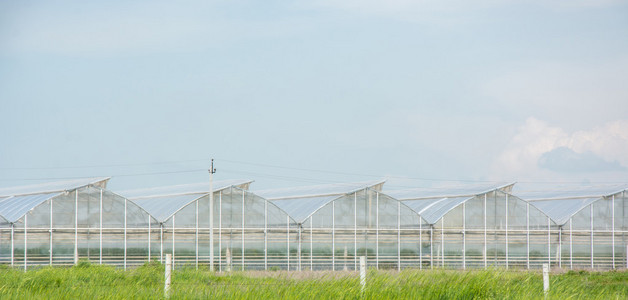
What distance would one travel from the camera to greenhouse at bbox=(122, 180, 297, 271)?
37906 millimetres

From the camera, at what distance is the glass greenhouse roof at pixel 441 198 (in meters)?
42.6

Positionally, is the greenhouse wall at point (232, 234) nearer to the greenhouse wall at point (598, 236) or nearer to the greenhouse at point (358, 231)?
the greenhouse at point (358, 231)

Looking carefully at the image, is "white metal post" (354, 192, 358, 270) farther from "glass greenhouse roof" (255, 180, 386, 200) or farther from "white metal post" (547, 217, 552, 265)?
"white metal post" (547, 217, 552, 265)

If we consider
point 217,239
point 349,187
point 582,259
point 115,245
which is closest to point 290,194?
point 349,187

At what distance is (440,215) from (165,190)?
17179 mm

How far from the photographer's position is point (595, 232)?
44344 millimetres

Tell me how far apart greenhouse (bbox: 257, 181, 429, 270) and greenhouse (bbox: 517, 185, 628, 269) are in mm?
8630

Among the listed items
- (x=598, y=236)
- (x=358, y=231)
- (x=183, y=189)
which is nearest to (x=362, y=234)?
(x=358, y=231)

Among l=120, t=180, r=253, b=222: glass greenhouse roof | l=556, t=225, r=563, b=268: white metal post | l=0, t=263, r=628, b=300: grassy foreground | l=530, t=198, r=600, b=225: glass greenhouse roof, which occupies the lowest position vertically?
l=556, t=225, r=563, b=268: white metal post

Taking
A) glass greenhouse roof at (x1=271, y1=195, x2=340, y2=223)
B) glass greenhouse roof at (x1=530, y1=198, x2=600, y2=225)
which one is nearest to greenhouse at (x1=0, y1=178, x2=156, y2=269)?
glass greenhouse roof at (x1=271, y1=195, x2=340, y2=223)

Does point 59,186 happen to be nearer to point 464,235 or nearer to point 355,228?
point 355,228

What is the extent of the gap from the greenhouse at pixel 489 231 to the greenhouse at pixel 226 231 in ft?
28.3

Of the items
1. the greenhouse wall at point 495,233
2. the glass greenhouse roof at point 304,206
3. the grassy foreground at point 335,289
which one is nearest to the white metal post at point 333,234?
the glass greenhouse roof at point 304,206

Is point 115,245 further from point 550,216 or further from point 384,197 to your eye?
point 550,216
